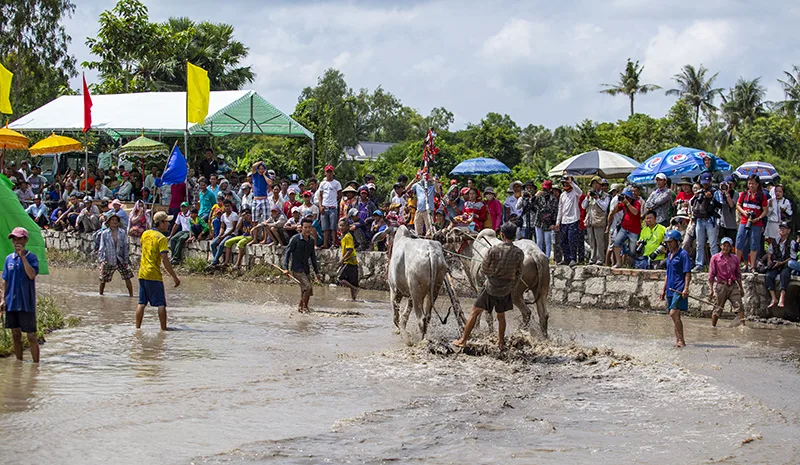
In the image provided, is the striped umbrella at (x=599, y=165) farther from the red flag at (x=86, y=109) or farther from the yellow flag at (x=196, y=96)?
the red flag at (x=86, y=109)

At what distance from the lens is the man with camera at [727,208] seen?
1530 cm

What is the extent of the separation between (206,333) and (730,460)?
7900mm

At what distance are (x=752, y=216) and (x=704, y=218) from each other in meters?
0.76

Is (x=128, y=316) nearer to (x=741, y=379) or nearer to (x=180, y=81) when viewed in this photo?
(x=741, y=379)

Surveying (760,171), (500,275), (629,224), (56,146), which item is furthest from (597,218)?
(56,146)

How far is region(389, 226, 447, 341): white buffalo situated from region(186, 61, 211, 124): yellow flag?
11.5 meters

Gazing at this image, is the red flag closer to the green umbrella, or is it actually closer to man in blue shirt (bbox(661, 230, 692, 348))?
the green umbrella

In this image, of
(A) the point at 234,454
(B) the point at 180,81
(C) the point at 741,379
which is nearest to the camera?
(A) the point at 234,454

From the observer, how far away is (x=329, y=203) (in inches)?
770

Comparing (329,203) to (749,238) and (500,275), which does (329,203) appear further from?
(500,275)

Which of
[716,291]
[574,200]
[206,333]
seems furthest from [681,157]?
[206,333]

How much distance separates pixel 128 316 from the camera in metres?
14.3

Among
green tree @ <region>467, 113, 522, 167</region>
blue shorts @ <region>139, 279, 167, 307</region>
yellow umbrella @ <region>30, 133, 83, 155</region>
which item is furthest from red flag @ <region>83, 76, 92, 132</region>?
green tree @ <region>467, 113, 522, 167</region>

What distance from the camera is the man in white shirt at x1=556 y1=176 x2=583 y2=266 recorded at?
55.2 feet
